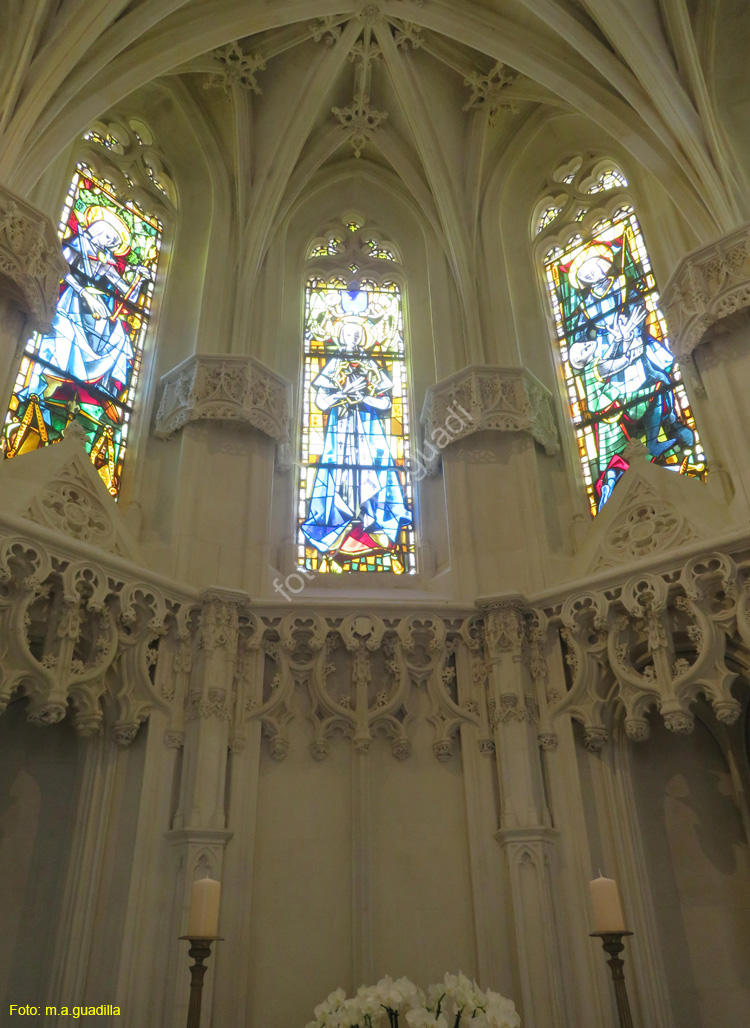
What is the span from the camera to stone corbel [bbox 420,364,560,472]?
9164 millimetres

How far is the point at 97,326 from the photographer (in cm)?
952

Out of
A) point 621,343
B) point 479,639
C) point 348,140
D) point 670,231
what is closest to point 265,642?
point 479,639

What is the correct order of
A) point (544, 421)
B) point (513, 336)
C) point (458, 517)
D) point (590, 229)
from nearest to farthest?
point (458, 517) < point (544, 421) < point (513, 336) < point (590, 229)

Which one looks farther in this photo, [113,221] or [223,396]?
[113,221]

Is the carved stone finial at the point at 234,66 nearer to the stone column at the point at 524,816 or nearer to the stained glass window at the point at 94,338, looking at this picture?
the stained glass window at the point at 94,338

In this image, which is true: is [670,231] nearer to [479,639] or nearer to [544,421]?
[544,421]

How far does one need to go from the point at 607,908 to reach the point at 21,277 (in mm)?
6756

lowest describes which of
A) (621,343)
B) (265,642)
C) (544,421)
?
(265,642)

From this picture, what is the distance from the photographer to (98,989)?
21.2ft

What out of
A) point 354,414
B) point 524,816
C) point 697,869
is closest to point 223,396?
point 354,414

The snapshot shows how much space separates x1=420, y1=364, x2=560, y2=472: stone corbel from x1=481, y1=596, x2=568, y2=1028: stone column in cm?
217

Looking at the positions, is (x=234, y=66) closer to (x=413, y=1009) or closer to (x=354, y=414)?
(x=354, y=414)

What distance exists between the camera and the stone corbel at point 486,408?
9164mm

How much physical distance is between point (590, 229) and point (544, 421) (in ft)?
10.6
